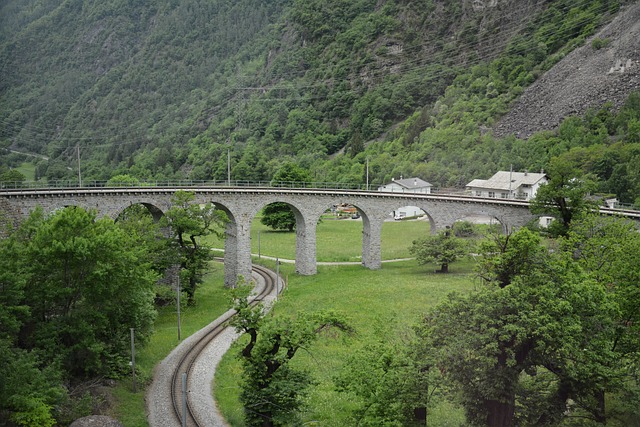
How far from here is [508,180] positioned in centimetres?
7294

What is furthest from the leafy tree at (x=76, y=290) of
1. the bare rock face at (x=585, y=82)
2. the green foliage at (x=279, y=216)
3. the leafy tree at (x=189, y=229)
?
the bare rock face at (x=585, y=82)

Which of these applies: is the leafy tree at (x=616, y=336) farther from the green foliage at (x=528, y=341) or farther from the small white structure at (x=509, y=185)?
the small white structure at (x=509, y=185)

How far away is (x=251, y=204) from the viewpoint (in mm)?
54125

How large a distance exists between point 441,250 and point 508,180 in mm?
25305

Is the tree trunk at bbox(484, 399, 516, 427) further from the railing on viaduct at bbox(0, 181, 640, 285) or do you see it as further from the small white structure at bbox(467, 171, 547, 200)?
the small white structure at bbox(467, 171, 547, 200)

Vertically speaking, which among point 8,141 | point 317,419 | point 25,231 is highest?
point 8,141

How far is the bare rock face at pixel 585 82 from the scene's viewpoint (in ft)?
288

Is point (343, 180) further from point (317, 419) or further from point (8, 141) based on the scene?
point (8, 141)

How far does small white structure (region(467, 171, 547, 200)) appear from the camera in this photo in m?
69.4

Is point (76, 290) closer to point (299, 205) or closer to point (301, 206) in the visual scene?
point (299, 205)

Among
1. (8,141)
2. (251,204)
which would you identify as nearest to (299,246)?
(251,204)

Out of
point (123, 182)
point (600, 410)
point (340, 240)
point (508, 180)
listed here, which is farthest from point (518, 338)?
point (123, 182)

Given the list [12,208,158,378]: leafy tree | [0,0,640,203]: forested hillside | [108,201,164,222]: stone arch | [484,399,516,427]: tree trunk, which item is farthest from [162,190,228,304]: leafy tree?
[0,0,640,203]: forested hillside

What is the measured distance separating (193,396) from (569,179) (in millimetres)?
38192
